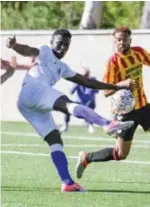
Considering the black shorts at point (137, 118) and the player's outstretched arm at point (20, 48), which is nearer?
the player's outstretched arm at point (20, 48)

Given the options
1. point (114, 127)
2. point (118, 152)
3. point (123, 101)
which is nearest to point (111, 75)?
point (123, 101)

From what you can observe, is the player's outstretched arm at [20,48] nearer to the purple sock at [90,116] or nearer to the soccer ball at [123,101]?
the purple sock at [90,116]

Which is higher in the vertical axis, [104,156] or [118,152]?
[118,152]

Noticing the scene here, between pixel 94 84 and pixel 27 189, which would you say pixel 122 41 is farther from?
pixel 27 189

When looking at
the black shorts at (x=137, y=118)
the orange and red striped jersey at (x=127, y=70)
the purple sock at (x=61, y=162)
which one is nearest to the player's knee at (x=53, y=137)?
the purple sock at (x=61, y=162)

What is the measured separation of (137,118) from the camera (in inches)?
412

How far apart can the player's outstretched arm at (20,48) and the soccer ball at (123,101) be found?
1010 millimetres

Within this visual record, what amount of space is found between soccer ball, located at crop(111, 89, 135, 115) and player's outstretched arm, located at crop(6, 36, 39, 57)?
1010 millimetres

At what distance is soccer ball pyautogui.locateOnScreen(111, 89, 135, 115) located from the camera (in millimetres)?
9789

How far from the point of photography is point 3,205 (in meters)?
8.92

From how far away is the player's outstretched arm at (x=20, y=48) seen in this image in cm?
933

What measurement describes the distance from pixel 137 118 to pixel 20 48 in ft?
5.96

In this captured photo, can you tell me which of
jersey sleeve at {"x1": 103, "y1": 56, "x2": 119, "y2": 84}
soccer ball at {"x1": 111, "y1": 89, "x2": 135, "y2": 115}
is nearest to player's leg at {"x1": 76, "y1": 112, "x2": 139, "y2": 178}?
soccer ball at {"x1": 111, "y1": 89, "x2": 135, "y2": 115}

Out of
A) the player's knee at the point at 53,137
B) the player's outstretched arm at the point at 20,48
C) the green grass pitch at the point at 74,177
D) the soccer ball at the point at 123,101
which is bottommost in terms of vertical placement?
the green grass pitch at the point at 74,177
